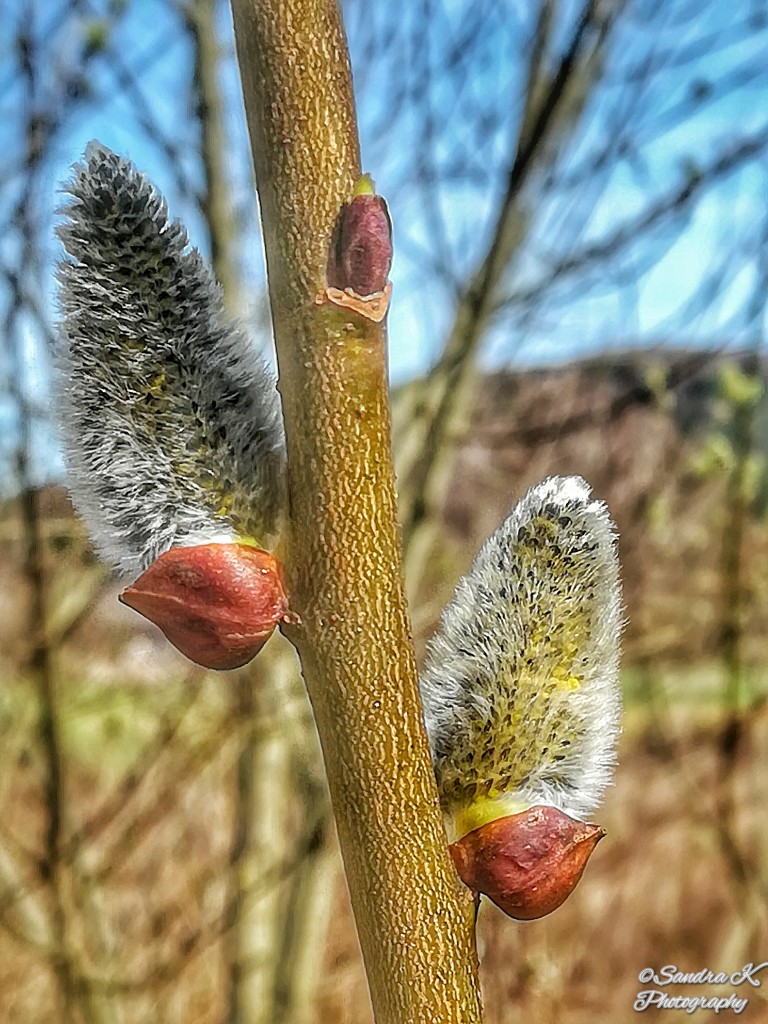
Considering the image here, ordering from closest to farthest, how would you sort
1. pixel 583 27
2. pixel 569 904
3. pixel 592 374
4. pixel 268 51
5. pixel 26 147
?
pixel 268 51, pixel 26 147, pixel 583 27, pixel 592 374, pixel 569 904

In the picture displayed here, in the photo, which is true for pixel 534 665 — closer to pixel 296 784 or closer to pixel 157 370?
pixel 157 370

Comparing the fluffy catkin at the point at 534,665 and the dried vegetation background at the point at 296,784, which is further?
the dried vegetation background at the point at 296,784

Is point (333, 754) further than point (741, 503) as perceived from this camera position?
No

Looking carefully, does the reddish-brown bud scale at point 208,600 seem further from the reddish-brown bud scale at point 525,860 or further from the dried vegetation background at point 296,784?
the dried vegetation background at point 296,784

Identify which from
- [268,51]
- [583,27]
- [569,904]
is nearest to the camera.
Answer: [268,51]

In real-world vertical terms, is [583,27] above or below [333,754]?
above

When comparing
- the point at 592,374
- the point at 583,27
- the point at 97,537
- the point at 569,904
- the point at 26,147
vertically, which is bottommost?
the point at 569,904

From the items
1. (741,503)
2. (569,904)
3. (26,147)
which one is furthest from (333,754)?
(569,904)

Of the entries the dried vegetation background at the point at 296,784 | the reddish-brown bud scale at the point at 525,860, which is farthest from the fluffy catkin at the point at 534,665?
the dried vegetation background at the point at 296,784

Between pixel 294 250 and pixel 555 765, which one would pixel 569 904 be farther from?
pixel 294 250
